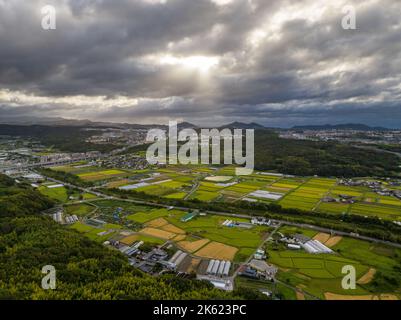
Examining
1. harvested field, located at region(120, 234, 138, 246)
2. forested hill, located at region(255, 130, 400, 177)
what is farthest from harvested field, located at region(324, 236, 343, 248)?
forested hill, located at region(255, 130, 400, 177)

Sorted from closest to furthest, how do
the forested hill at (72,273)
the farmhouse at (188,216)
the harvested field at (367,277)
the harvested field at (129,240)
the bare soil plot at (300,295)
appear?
the forested hill at (72,273)
the bare soil plot at (300,295)
the harvested field at (367,277)
the harvested field at (129,240)
the farmhouse at (188,216)

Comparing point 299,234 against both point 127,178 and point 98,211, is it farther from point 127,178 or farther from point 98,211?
point 127,178

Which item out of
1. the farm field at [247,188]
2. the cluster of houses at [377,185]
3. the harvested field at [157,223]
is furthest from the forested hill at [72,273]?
the cluster of houses at [377,185]

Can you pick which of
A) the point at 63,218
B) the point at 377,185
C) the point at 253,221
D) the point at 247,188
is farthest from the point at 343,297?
the point at 377,185

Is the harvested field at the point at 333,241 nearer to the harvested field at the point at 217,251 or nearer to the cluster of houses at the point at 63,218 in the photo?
the harvested field at the point at 217,251

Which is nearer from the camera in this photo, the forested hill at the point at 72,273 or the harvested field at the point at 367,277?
the forested hill at the point at 72,273

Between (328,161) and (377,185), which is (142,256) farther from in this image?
(328,161)
